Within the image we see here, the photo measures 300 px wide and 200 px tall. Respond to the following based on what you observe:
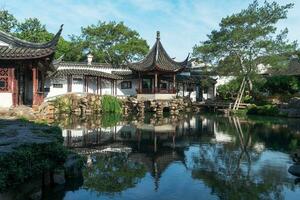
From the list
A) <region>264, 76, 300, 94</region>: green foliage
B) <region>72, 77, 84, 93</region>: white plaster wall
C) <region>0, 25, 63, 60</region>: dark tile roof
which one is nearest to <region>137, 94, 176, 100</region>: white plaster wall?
<region>72, 77, 84, 93</region>: white plaster wall

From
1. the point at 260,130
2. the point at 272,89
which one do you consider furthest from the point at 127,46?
the point at 260,130

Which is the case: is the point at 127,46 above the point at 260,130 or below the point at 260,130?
above

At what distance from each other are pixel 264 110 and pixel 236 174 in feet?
86.3

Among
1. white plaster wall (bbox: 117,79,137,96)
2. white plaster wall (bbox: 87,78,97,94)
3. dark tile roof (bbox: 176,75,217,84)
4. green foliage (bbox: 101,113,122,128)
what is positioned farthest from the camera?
dark tile roof (bbox: 176,75,217,84)

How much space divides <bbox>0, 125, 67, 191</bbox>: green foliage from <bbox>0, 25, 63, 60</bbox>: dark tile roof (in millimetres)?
14733

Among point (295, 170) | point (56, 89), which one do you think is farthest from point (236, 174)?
point (56, 89)

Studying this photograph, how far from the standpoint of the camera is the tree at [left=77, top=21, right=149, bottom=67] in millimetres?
54594

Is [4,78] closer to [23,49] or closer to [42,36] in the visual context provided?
[23,49]

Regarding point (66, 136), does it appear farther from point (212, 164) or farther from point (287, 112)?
point (287, 112)

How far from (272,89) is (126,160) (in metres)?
34.0

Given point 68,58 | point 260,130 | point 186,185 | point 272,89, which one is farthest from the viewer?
point 68,58

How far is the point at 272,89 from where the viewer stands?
4275 centimetres

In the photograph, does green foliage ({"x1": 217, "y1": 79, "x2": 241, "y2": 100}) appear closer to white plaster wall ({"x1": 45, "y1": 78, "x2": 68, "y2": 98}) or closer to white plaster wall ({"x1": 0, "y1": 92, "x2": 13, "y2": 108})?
white plaster wall ({"x1": 45, "y1": 78, "x2": 68, "y2": 98})

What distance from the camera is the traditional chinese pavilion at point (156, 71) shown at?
3869 centimetres
